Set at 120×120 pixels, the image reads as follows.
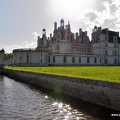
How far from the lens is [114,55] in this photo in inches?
3401

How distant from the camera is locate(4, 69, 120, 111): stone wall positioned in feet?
42.5

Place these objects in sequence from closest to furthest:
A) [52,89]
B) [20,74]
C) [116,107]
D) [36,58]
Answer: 1. [116,107]
2. [52,89]
3. [20,74]
4. [36,58]

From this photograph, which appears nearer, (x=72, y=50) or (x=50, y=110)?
(x=50, y=110)

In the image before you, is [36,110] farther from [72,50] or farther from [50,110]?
[72,50]

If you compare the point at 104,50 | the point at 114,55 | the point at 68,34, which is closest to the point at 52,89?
the point at 68,34

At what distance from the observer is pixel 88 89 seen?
611 inches

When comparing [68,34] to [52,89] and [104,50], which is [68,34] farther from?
[52,89]

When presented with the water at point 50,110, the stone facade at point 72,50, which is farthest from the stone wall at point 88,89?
the stone facade at point 72,50

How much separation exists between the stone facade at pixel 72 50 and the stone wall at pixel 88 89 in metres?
41.9

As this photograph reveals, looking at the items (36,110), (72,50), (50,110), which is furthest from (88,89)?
(72,50)

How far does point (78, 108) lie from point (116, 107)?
2.69 meters

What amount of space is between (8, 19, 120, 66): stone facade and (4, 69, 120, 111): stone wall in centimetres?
4193

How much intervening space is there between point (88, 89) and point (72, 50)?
62872 mm

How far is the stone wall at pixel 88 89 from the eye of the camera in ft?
42.5
